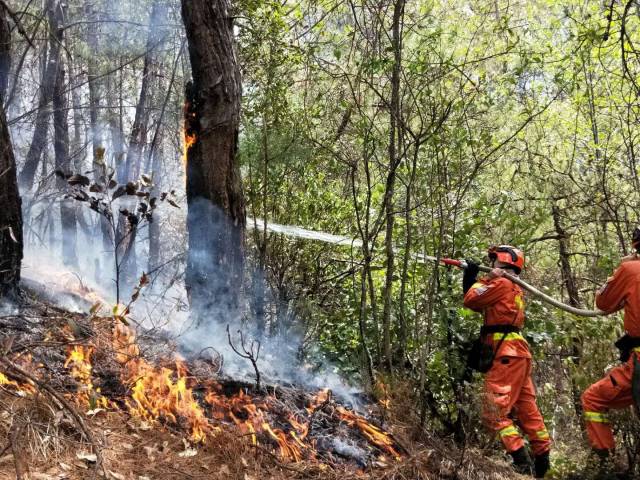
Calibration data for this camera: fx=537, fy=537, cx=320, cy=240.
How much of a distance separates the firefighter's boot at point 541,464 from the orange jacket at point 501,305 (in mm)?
953

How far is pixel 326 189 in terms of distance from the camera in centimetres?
864

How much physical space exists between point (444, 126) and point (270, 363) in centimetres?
329

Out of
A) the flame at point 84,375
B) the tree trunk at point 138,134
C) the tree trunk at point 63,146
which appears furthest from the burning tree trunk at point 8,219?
the tree trunk at point 63,146

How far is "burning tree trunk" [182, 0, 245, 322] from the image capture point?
5.77 meters

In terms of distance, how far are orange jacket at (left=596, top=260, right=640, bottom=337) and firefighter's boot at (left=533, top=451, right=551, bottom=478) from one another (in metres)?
1.43

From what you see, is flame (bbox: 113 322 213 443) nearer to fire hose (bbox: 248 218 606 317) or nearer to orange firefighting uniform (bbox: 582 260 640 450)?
fire hose (bbox: 248 218 606 317)

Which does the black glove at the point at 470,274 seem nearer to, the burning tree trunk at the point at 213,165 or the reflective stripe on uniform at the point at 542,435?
the reflective stripe on uniform at the point at 542,435

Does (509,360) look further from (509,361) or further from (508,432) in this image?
(508,432)

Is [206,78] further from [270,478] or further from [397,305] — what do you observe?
[270,478]

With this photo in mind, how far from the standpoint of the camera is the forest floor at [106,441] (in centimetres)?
339

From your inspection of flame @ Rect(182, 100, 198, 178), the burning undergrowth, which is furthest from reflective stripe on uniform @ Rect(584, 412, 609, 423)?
flame @ Rect(182, 100, 198, 178)

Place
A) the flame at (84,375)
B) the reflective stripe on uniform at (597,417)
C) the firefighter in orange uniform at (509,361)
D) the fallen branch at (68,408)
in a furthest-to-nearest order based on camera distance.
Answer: the firefighter in orange uniform at (509,361), the reflective stripe on uniform at (597,417), the flame at (84,375), the fallen branch at (68,408)

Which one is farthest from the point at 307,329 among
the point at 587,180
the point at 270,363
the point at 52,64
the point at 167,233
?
the point at 167,233

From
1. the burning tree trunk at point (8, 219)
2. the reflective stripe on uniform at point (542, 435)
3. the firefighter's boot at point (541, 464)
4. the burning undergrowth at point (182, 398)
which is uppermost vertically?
the burning tree trunk at point (8, 219)
